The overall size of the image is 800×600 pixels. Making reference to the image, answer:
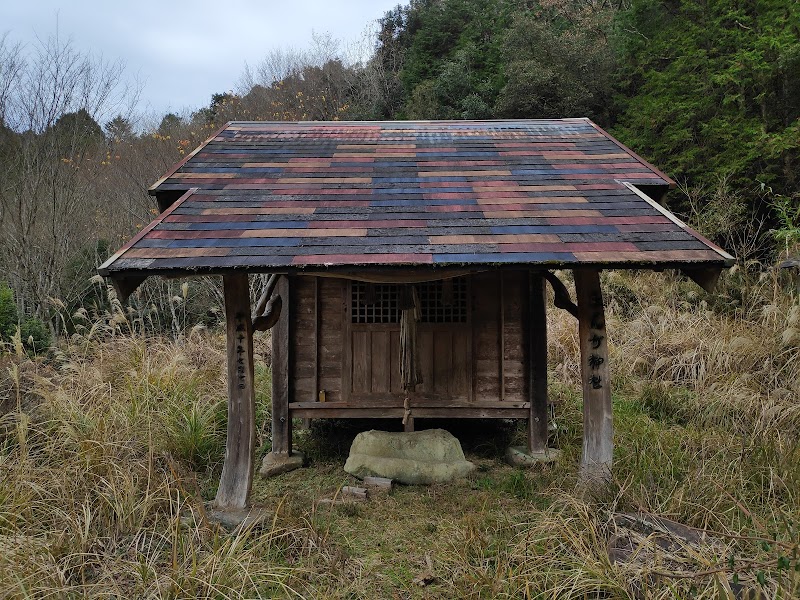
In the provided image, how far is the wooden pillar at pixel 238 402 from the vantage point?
4.14 m

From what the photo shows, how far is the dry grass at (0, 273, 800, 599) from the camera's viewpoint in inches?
114

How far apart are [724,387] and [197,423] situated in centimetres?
637

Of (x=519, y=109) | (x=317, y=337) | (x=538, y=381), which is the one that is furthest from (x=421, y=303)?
(x=519, y=109)

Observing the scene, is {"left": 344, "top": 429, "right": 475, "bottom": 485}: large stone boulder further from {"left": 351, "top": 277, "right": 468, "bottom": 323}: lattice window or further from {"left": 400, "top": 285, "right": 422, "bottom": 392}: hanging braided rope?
{"left": 351, "top": 277, "right": 468, "bottom": 323}: lattice window

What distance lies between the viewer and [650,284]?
1020cm

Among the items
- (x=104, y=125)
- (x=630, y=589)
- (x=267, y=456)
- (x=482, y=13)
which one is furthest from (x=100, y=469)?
(x=482, y=13)

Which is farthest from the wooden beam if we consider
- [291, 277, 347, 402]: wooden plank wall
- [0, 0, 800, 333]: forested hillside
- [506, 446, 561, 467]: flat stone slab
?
[0, 0, 800, 333]: forested hillside

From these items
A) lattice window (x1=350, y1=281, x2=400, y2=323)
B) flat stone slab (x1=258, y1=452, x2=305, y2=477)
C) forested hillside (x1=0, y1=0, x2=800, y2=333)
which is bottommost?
flat stone slab (x1=258, y1=452, x2=305, y2=477)

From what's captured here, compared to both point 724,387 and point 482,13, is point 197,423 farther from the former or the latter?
point 482,13

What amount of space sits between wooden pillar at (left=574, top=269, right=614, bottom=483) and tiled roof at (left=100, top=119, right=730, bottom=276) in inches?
24.4

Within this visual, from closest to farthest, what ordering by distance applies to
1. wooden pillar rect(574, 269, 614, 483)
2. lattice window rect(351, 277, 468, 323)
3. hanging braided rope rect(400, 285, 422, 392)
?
wooden pillar rect(574, 269, 614, 483) → hanging braided rope rect(400, 285, 422, 392) → lattice window rect(351, 277, 468, 323)

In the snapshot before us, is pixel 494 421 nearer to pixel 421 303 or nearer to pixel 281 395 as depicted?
pixel 421 303

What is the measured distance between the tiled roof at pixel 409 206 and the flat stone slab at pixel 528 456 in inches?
109

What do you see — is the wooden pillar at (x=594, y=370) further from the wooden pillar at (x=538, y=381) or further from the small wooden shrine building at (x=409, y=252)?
the wooden pillar at (x=538, y=381)
